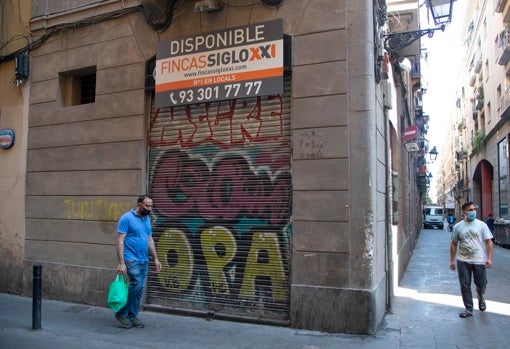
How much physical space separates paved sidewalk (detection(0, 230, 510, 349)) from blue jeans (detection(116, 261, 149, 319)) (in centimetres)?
25

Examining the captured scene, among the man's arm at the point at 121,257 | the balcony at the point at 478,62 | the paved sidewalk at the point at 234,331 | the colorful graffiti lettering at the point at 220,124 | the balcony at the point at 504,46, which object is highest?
the balcony at the point at 478,62

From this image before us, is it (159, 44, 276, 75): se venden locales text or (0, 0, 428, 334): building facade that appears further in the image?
(159, 44, 276, 75): se venden locales text

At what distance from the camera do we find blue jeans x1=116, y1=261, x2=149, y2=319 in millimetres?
6246

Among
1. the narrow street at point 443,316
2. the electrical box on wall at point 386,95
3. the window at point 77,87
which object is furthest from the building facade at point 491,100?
the window at point 77,87

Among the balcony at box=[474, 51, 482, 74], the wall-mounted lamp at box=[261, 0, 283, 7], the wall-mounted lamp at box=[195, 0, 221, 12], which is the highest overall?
the balcony at box=[474, 51, 482, 74]

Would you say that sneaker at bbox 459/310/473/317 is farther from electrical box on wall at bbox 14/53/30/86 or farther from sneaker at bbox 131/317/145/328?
electrical box on wall at bbox 14/53/30/86

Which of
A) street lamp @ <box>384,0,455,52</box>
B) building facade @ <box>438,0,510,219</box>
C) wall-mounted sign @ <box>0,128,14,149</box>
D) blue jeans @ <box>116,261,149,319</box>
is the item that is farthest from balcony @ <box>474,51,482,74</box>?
blue jeans @ <box>116,261,149,319</box>

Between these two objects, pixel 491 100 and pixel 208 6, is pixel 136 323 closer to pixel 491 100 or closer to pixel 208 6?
pixel 208 6

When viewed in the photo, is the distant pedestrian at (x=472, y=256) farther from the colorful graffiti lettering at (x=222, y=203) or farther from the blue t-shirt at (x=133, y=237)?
the blue t-shirt at (x=133, y=237)

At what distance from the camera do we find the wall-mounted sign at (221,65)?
21.8 feet

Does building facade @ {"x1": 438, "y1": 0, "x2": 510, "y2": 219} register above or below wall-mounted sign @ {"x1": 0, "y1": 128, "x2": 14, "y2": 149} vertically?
above

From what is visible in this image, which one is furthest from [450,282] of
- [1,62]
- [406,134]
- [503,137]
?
[503,137]

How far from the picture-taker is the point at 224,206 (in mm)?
6930

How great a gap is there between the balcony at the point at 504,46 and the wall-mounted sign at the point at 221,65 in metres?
19.0
